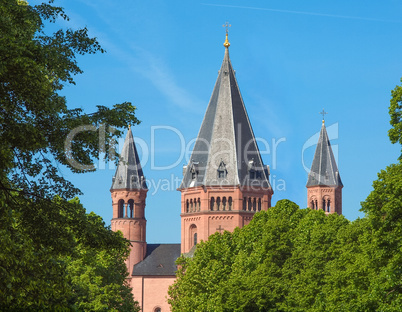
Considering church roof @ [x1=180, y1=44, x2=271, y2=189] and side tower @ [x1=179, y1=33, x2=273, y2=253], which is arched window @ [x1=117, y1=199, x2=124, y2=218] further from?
church roof @ [x1=180, y1=44, x2=271, y2=189]

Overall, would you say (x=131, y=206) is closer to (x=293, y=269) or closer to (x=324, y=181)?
(x=324, y=181)

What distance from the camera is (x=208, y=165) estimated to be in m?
111

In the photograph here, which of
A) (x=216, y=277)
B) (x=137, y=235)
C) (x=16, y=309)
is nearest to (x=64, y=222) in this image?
(x=16, y=309)

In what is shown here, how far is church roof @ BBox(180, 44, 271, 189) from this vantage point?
361ft

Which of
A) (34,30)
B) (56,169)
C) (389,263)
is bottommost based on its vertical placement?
(389,263)

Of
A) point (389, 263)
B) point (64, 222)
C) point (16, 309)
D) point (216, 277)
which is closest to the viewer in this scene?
point (16, 309)

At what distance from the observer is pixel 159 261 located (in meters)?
126

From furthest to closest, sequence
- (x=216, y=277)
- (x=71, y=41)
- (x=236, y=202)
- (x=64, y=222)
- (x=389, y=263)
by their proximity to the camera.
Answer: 1. (x=236, y=202)
2. (x=216, y=277)
3. (x=389, y=263)
4. (x=71, y=41)
5. (x=64, y=222)

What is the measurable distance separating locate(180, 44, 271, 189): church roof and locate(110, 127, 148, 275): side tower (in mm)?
15303

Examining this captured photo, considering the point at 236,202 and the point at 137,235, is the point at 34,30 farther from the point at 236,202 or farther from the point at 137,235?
the point at 137,235

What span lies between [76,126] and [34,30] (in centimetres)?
291

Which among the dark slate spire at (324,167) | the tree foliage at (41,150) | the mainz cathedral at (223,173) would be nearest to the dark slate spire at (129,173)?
the mainz cathedral at (223,173)

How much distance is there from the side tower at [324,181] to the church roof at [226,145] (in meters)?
19.5

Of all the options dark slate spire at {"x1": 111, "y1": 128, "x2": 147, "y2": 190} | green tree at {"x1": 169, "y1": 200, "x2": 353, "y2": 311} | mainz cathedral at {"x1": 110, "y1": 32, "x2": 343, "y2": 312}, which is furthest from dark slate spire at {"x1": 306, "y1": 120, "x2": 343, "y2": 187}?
green tree at {"x1": 169, "y1": 200, "x2": 353, "y2": 311}
